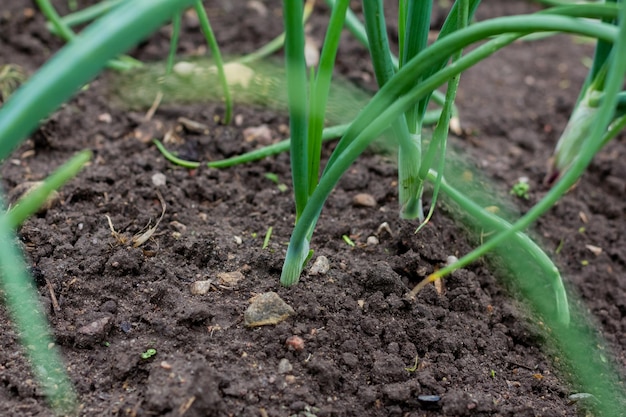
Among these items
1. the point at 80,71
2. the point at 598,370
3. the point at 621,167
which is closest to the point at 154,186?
the point at 80,71

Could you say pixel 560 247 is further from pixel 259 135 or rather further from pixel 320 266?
pixel 259 135

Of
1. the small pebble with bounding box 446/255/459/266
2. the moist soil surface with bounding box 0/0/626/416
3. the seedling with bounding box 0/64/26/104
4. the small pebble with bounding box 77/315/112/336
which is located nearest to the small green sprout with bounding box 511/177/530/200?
the moist soil surface with bounding box 0/0/626/416

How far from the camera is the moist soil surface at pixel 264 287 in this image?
3.45 feet

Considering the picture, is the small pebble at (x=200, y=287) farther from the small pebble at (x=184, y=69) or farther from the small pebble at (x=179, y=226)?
the small pebble at (x=184, y=69)

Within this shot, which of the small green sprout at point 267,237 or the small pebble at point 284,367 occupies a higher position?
the small green sprout at point 267,237

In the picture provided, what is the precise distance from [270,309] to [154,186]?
1.47 feet

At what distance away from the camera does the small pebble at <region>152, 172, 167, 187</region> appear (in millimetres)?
1438

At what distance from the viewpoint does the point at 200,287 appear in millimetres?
1178

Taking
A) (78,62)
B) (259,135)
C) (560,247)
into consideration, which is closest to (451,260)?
(560,247)

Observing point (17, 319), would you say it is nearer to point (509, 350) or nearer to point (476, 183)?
point (509, 350)

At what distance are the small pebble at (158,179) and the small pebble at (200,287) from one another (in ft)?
1.07

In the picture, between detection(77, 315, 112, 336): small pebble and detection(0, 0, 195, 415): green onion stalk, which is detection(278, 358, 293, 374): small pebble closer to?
detection(77, 315, 112, 336): small pebble

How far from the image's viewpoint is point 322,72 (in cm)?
102

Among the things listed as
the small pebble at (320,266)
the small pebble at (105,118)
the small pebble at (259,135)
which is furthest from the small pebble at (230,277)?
the small pebble at (105,118)
